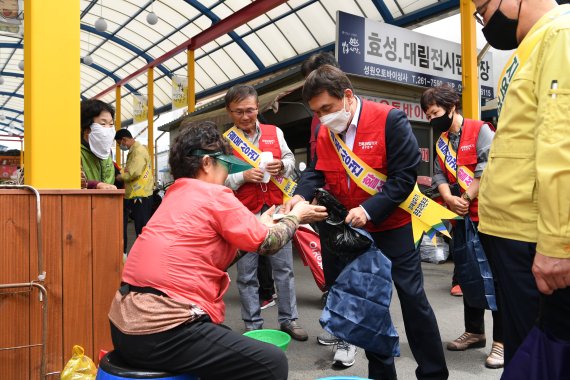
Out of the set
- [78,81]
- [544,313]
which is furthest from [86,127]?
[544,313]

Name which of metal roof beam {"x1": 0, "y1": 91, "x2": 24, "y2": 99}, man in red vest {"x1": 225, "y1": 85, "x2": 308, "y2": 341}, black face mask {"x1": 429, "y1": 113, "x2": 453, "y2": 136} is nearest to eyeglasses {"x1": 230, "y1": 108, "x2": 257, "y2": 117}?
man in red vest {"x1": 225, "y1": 85, "x2": 308, "y2": 341}

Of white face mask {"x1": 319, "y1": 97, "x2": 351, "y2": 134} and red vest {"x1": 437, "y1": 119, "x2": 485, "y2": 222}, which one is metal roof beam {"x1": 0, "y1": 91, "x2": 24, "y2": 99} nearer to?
red vest {"x1": 437, "y1": 119, "x2": 485, "y2": 222}

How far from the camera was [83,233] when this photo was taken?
105 inches

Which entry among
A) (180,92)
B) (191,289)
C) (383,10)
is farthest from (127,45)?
(191,289)

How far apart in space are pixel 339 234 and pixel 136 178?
4.71 metres

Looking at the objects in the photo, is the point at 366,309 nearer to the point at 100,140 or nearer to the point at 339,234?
the point at 339,234

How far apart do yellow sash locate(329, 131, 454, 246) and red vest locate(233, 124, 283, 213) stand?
3.63ft

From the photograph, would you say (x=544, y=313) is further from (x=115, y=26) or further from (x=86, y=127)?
(x=115, y=26)

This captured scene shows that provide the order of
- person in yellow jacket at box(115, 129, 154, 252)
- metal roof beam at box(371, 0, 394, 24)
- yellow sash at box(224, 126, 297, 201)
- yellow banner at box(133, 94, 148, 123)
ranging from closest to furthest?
1. yellow sash at box(224, 126, 297, 201)
2. person in yellow jacket at box(115, 129, 154, 252)
3. metal roof beam at box(371, 0, 394, 24)
4. yellow banner at box(133, 94, 148, 123)

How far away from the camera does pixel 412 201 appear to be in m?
2.53

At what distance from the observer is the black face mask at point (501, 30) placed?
167 centimetres

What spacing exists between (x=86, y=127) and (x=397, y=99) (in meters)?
5.28

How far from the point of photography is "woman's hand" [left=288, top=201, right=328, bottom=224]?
2.31 m

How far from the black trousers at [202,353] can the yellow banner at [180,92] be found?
36.5ft
